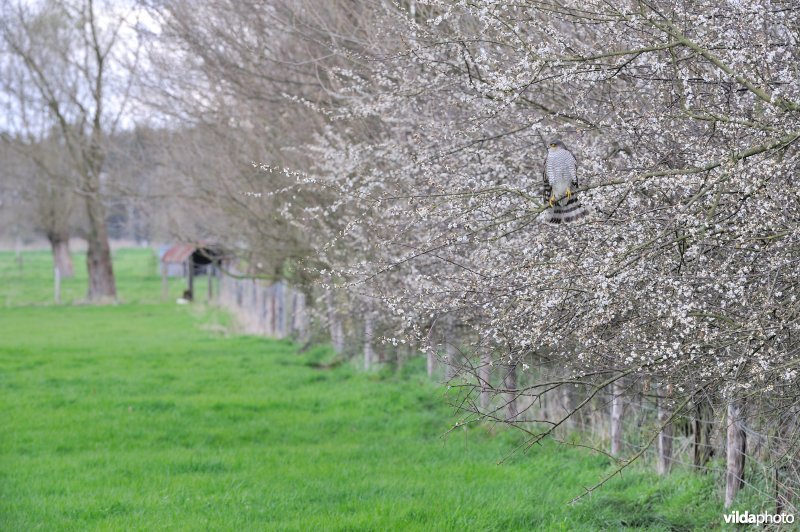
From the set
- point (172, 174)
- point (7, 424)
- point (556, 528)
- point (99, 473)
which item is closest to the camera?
point (556, 528)

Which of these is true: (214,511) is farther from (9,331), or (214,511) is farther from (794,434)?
(9,331)

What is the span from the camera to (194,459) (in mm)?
10039

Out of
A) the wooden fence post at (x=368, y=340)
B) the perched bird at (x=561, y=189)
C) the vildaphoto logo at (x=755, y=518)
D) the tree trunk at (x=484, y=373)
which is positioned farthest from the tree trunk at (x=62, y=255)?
the perched bird at (x=561, y=189)

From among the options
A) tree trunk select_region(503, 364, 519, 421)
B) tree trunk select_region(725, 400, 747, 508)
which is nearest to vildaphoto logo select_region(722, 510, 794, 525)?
tree trunk select_region(725, 400, 747, 508)

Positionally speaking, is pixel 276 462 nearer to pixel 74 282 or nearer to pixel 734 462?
pixel 734 462

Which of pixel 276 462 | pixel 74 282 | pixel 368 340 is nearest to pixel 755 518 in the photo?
pixel 276 462

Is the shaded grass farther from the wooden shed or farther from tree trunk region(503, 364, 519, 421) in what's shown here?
tree trunk region(503, 364, 519, 421)

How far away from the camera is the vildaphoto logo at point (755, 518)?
20.2 ft

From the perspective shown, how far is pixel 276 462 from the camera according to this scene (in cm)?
996

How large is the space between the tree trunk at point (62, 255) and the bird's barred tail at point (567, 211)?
47.1 metres

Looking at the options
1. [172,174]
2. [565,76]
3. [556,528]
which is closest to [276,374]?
[172,174]

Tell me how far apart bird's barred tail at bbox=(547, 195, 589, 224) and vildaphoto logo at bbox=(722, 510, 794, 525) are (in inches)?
86.2

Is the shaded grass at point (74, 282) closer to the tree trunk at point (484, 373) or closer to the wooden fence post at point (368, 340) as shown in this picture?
the wooden fence post at point (368, 340)

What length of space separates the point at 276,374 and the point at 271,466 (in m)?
7.48
